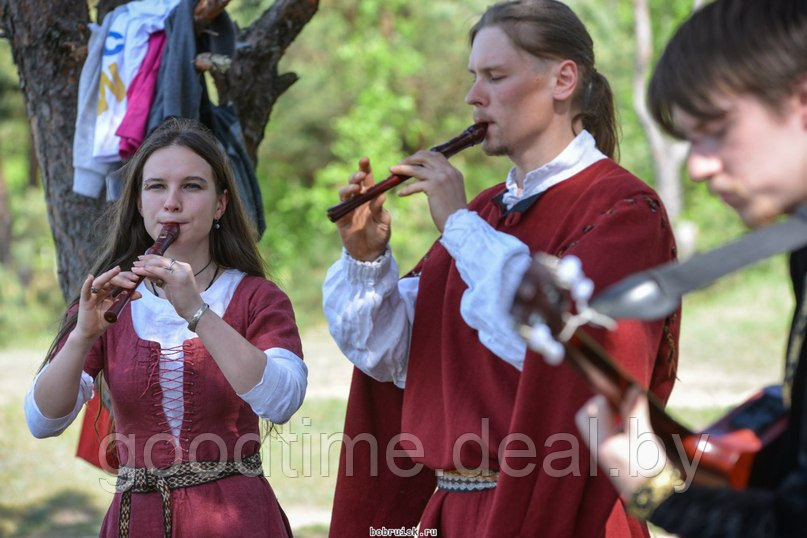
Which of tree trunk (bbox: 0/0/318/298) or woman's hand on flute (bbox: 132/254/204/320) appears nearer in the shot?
woman's hand on flute (bbox: 132/254/204/320)

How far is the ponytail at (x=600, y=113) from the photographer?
2.56 meters

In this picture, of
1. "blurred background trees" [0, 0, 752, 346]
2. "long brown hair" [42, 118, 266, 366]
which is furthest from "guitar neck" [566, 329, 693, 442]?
"blurred background trees" [0, 0, 752, 346]

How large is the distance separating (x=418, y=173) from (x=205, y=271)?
0.66 m

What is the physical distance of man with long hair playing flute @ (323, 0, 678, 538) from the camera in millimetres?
2195

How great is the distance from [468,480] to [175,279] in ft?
2.68

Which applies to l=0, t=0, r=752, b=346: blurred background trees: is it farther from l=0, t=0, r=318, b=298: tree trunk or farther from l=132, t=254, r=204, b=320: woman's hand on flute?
l=132, t=254, r=204, b=320: woman's hand on flute

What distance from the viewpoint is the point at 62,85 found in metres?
3.59

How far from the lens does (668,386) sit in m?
2.42

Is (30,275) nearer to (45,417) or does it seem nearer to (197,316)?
(45,417)

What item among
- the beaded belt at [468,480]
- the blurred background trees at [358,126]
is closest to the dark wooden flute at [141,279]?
the beaded belt at [468,480]

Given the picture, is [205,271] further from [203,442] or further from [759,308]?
[759,308]

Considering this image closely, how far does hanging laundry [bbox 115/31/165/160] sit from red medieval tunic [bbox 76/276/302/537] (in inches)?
33.6

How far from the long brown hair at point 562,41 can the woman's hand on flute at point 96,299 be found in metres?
1.03

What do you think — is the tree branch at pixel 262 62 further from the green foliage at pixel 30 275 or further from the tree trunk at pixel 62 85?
the green foliage at pixel 30 275
